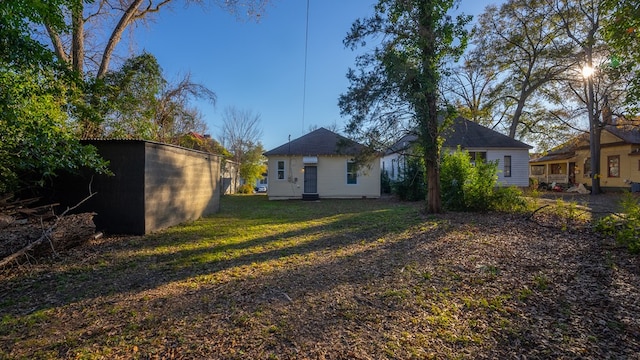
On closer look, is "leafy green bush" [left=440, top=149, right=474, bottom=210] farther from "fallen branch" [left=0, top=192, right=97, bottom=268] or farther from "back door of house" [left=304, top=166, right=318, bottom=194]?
"fallen branch" [left=0, top=192, right=97, bottom=268]

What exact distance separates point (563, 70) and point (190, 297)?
85.6 ft

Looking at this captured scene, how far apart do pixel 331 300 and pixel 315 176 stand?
1449cm

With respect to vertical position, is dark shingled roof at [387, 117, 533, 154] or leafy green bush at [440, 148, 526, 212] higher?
dark shingled roof at [387, 117, 533, 154]

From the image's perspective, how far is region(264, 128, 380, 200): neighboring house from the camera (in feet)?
57.6

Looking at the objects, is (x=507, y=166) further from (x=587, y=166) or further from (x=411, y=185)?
(x=411, y=185)

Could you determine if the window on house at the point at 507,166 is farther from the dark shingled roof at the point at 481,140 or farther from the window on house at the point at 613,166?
the window on house at the point at 613,166

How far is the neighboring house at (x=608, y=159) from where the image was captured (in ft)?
62.2

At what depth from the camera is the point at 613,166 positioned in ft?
67.5

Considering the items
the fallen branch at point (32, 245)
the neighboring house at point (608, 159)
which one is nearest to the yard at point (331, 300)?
the fallen branch at point (32, 245)

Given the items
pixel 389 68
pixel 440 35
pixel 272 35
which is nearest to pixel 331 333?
pixel 389 68

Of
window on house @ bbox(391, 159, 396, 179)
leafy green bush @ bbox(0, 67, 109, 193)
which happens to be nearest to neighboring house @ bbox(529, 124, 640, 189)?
window on house @ bbox(391, 159, 396, 179)

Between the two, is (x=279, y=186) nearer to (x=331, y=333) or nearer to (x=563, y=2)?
(x=331, y=333)

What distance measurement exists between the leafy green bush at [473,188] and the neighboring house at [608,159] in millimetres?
13952

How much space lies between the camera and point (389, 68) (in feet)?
26.9
